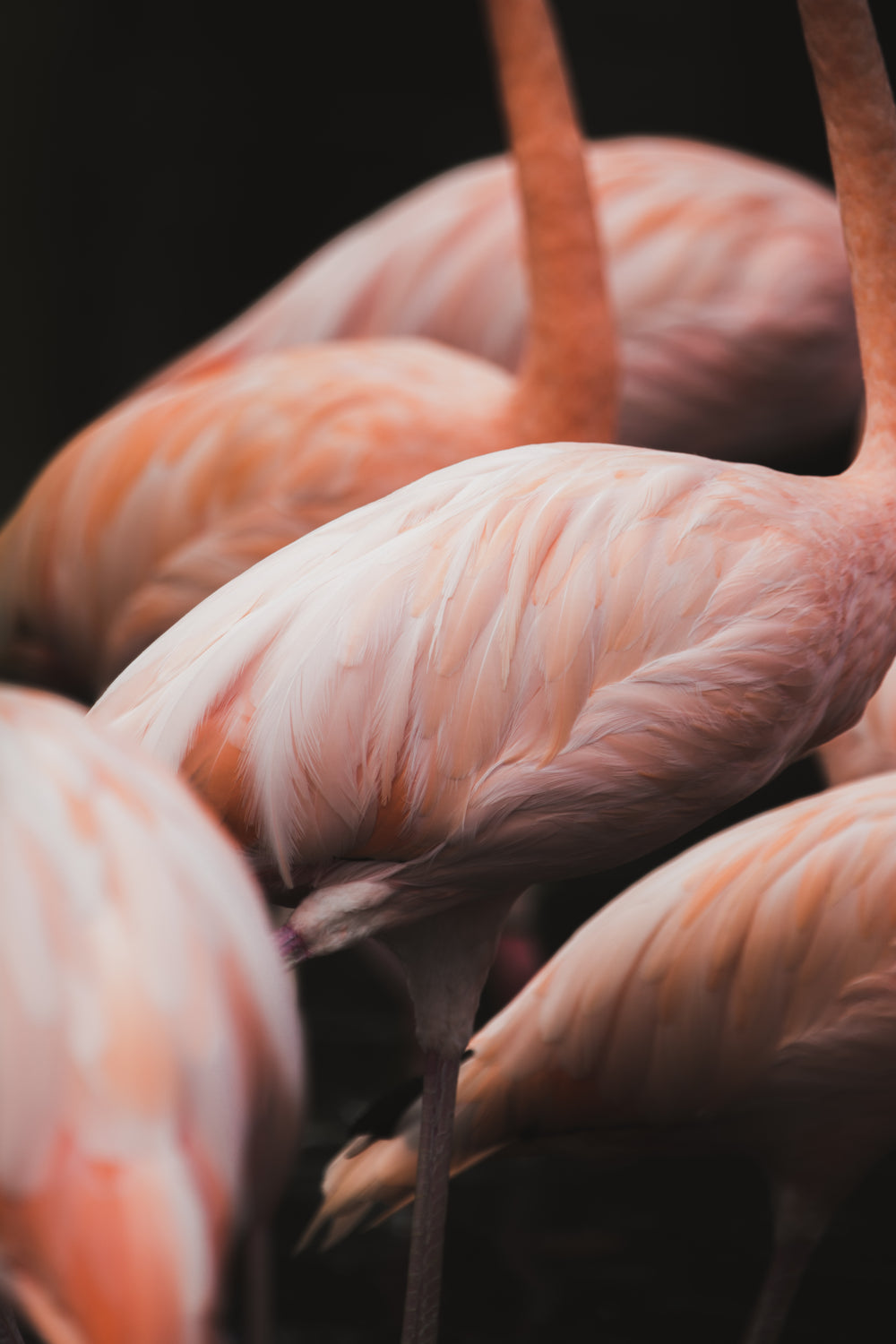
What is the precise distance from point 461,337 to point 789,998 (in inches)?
52.6

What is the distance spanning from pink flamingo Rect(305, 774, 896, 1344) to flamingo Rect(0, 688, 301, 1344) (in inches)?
31.0

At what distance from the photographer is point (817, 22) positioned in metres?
1.51

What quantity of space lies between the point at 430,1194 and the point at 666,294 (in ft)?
4.67

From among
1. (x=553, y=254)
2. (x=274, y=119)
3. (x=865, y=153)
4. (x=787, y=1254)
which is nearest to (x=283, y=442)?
(x=553, y=254)

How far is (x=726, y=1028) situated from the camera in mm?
1535

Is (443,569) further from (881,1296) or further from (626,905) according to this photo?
(881,1296)

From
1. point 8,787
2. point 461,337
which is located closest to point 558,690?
point 8,787

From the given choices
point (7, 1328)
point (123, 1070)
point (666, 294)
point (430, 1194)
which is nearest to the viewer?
point (123, 1070)

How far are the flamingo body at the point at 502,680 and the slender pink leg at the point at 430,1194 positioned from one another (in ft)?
0.73

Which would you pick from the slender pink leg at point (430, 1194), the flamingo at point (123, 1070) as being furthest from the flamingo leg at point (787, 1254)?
the flamingo at point (123, 1070)

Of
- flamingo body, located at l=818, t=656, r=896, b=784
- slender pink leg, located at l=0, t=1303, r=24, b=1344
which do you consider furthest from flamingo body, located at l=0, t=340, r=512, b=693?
slender pink leg, located at l=0, t=1303, r=24, b=1344

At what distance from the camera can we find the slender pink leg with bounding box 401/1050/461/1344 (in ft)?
4.56

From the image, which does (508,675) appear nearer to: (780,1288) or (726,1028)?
(726,1028)

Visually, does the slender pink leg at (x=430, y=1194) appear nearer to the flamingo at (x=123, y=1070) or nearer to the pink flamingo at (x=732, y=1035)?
the pink flamingo at (x=732, y=1035)
